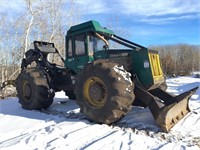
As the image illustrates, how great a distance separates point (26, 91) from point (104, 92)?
3138mm

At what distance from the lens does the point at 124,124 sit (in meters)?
5.88

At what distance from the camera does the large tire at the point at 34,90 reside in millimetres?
7672

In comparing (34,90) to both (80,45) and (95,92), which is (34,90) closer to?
(80,45)

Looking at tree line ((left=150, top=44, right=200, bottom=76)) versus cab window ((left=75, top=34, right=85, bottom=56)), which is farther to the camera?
tree line ((left=150, top=44, right=200, bottom=76))

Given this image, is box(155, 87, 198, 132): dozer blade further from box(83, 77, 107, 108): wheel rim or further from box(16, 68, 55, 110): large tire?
box(16, 68, 55, 110): large tire

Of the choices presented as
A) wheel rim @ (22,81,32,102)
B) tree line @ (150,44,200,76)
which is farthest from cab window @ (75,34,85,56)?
tree line @ (150,44,200,76)

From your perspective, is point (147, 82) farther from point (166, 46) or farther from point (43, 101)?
point (166, 46)

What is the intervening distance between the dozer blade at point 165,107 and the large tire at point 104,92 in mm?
445

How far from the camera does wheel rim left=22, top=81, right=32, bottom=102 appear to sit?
7.98 metres

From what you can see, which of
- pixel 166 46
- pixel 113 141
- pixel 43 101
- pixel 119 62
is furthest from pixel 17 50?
pixel 113 141

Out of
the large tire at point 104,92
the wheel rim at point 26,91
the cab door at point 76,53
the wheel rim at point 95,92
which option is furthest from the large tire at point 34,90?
the wheel rim at point 95,92

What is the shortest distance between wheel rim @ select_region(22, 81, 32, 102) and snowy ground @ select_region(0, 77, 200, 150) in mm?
960

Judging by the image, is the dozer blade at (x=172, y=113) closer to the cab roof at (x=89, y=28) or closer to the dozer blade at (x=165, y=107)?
the dozer blade at (x=165, y=107)

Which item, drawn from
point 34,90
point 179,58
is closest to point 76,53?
point 34,90
